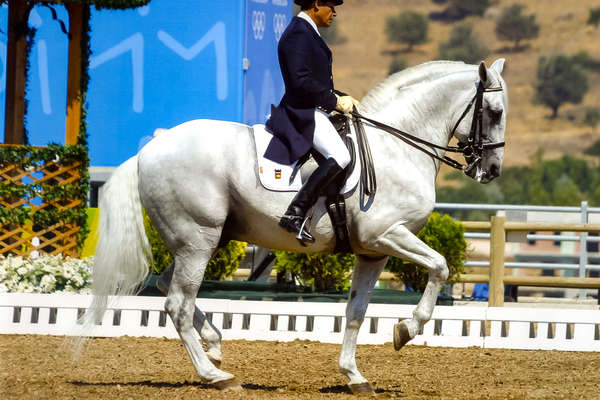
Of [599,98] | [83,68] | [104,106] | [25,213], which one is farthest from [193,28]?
[599,98]

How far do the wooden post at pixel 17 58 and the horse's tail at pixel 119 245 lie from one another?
6042 mm

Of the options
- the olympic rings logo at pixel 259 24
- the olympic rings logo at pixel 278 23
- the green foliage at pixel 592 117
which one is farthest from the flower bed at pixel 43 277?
the green foliage at pixel 592 117

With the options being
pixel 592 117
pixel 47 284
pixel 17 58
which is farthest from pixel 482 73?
pixel 592 117

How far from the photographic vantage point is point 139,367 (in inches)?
274

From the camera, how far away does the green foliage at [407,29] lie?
65.8 meters

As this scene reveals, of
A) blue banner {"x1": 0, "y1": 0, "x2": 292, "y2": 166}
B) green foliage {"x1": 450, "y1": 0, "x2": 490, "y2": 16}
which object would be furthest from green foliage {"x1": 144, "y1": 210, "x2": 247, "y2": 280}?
green foliage {"x1": 450, "y1": 0, "x2": 490, "y2": 16}

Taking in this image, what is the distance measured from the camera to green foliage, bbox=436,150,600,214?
50.1 meters

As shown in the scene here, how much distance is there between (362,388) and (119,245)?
184 cm

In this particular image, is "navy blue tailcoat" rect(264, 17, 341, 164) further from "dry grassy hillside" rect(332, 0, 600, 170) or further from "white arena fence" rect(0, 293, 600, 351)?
"dry grassy hillside" rect(332, 0, 600, 170)

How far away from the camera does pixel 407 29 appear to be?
66312 mm

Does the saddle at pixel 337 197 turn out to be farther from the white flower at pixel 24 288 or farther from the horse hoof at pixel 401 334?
the white flower at pixel 24 288

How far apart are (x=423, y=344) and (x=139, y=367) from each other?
2.84 metres

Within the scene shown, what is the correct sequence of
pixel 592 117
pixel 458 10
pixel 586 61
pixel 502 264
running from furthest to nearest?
pixel 458 10 → pixel 586 61 → pixel 592 117 → pixel 502 264

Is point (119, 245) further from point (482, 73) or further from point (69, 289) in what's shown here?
point (69, 289)
